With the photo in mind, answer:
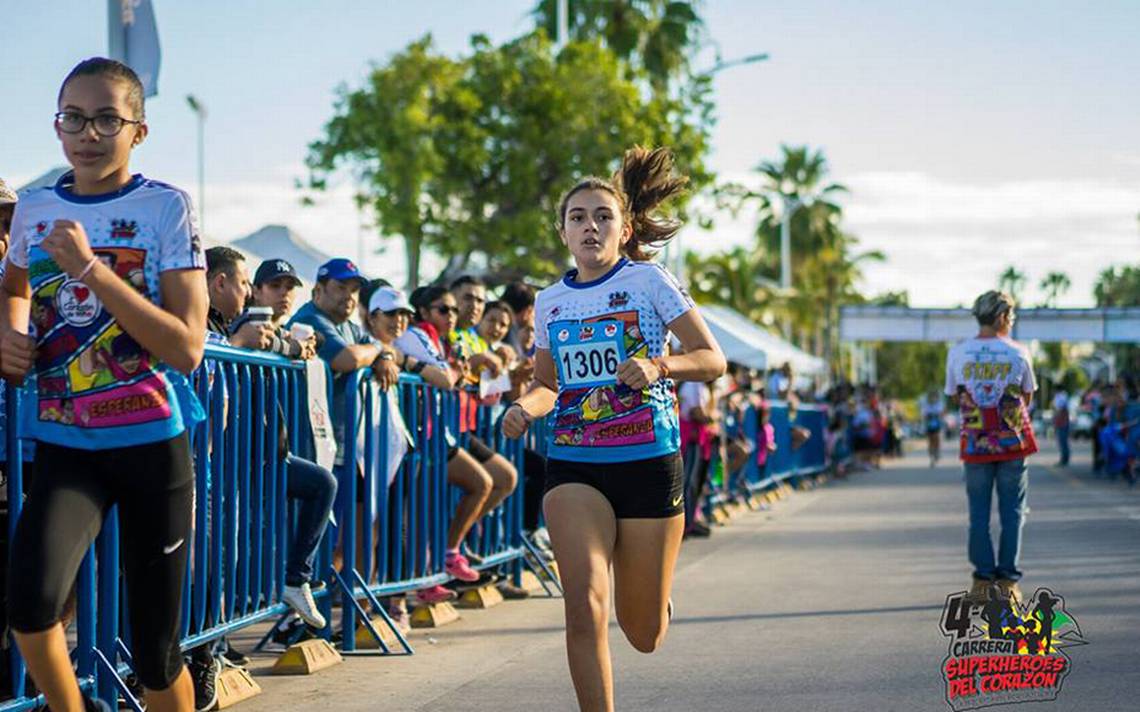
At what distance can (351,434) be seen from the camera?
862 centimetres

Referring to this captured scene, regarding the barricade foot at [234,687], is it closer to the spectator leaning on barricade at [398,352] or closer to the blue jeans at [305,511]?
the blue jeans at [305,511]

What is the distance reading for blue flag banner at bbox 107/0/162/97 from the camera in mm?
10312

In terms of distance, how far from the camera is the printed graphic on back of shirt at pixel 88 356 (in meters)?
4.37

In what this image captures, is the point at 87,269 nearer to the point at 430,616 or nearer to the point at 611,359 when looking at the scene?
the point at 611,359

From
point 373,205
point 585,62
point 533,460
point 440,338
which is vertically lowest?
point 533,460

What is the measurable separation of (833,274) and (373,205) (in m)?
61.6

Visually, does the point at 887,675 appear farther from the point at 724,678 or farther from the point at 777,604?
the point at 777,604

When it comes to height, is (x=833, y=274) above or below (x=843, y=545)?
above

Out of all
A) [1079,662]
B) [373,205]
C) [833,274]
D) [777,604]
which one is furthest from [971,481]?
[833,274]

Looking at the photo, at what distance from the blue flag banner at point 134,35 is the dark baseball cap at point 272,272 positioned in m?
2.33

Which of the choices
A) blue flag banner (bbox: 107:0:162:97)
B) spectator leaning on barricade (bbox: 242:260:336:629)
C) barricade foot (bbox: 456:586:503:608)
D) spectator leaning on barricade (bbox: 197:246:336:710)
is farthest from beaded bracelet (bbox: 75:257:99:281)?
barricade foot (bbox: 456:586:503:608)

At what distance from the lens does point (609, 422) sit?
18.6 feet

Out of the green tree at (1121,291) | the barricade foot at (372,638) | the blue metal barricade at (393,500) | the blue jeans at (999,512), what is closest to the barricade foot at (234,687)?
the blue metal barricade at (393,500)

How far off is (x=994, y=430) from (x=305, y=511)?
4.51 metres
